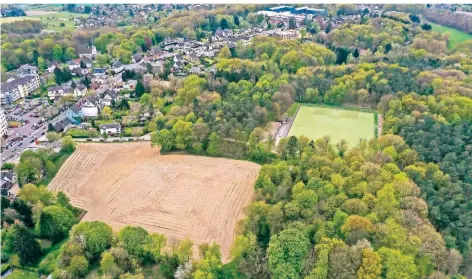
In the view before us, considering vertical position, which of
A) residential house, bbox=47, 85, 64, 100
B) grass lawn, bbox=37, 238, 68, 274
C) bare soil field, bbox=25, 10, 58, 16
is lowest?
grass lawn, bbox=37, 238, 68, 274

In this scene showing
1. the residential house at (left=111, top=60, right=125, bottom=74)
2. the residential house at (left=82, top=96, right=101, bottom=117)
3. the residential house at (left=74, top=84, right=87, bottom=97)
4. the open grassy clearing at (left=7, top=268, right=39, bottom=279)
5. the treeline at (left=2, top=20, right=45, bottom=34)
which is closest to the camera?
the open grassy clearing at (left=7, top=268, right=39, bottom=279)

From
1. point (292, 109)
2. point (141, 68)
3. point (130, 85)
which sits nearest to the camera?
point (292, 109)

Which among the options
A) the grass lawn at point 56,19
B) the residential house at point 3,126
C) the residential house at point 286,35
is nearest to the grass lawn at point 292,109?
the residential house at point 286,35

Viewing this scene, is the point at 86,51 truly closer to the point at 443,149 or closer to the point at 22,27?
the point at 22,27

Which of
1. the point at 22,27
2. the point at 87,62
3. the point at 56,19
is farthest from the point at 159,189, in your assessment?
the point at 56,19

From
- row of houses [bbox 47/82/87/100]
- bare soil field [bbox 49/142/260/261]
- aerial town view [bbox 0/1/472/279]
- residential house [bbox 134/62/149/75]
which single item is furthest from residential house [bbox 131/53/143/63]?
bare soil field [bbox 49/142/260/261]

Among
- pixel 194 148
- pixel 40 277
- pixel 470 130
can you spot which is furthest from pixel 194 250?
pixel 470 130

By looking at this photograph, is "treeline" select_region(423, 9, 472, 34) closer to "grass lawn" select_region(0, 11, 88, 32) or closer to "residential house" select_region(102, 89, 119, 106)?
"residential house" select_region(102, 89, 119, 106)

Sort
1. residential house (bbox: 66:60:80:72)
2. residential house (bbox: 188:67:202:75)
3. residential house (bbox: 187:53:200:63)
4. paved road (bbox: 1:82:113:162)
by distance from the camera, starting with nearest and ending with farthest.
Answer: paved road (bbox: 1:82:113:162), residential house (bbox: 188:67:202:75), residential house (bbox: 66:60:80:72), residential house (bbox: 187:53:200:63)
